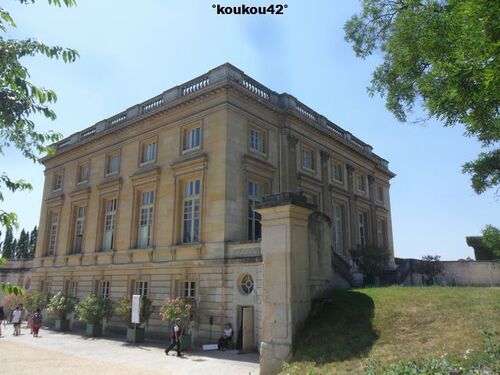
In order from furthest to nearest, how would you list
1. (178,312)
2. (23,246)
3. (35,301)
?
(23,246) < (35,301) < (178,312)

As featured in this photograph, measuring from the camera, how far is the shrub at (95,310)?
21.9 m

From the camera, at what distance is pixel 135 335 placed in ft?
62.3

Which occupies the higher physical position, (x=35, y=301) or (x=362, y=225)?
(x=362, y=225)

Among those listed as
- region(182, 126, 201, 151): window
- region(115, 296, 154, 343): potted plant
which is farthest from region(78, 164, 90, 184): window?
region(115, 296, 154, 343): potted plant

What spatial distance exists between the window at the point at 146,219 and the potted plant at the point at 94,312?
3740 mm

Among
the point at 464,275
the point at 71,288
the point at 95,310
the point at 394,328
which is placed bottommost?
the point at 95,310

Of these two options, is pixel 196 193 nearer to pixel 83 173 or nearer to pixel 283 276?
pixel 283 276

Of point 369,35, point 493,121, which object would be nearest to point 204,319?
point 369,35

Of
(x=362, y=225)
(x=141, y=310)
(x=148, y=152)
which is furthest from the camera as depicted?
(x=362, y=225)

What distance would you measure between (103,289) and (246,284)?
11.7 meters

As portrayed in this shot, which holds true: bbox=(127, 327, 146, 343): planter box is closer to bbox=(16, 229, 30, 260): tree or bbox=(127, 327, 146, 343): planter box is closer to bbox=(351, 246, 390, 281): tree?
bbox=(351, 246, 390, 281): tree

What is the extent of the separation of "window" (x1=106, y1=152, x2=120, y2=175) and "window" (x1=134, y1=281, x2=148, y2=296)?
8038 millimetres

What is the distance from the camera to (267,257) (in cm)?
1105

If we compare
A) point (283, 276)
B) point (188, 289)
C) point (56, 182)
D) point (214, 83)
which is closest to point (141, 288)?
point (188, 289)
